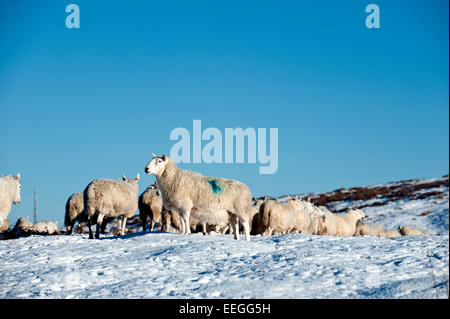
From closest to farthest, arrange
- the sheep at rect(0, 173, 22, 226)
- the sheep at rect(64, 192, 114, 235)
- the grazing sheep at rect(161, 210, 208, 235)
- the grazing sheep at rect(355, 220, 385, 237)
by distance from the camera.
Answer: the sheep at rect(0, 173, 22, 226) < the grazing sheep at rect(161, 210, 208, 235) < the sheep at rect(64, 192, 114, 235) < the grazing sheep at rect(355, 220, 385, 237)

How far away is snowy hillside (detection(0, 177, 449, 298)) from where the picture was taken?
7578mm

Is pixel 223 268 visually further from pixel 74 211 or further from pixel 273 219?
pixel 74 211

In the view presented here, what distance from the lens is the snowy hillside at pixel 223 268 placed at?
758 cm

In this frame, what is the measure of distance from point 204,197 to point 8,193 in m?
5.58

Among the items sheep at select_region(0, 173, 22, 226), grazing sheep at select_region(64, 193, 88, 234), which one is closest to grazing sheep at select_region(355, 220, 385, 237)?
grazing sheep at select_region(64, 193, 88, 234)

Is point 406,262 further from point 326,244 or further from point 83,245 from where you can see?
point 83,245

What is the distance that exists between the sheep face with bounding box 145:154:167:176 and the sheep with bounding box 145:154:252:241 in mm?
29

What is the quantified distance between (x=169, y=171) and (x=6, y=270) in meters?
5.45

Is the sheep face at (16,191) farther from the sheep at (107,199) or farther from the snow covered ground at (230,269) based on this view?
the snow covered ground at (230,269)

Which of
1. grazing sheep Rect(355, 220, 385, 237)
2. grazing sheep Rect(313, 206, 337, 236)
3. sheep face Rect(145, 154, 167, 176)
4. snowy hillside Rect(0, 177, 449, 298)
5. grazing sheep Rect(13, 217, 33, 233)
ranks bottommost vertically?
grazing sheep Rect(355, 220, 385, 237)

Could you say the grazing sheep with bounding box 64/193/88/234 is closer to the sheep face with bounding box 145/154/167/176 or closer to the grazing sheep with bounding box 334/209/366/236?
the sheep face with bounding box 145/154/167/176

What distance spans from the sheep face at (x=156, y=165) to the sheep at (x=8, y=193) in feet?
12.8
